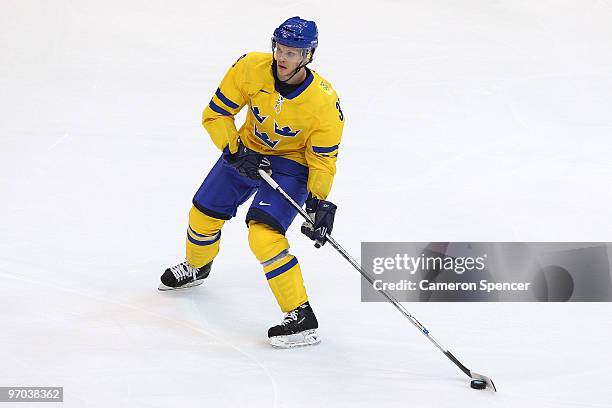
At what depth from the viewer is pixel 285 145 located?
3822 mm

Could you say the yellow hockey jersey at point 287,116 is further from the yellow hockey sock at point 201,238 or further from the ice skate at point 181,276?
the ice skate at point 181,276

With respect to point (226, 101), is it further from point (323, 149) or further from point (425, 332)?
point (425, 332)

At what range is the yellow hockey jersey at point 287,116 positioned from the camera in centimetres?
369

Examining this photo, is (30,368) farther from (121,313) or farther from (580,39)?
(580,39)

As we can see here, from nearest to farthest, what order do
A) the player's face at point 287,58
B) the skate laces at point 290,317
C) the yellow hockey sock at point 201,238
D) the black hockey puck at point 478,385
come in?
1. the black hockey puck at point 478,385
2. the player's face at point 287,58
3. the skate laces at point 290,317
4. the yellow hockey sock at point 201,238

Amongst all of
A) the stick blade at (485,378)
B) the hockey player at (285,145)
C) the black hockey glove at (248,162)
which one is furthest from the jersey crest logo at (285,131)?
the stick blade at (485,378)

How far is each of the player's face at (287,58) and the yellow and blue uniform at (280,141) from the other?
77 mm

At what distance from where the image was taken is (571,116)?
616 cm

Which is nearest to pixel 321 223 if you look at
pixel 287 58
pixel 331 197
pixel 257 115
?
pixel 257 115

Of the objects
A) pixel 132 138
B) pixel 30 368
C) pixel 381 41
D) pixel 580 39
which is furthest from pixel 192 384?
pixel 580 39

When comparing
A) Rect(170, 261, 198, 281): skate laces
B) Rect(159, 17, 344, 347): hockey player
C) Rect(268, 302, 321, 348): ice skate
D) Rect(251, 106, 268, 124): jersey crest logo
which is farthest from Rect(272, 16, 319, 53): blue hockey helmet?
Rect(170, 261, 198, 281): skate laces

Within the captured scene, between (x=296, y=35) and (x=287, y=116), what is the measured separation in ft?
1.02

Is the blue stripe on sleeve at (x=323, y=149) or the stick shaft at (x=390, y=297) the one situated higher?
the blue stripe on sleeve at (x=323, y=149)

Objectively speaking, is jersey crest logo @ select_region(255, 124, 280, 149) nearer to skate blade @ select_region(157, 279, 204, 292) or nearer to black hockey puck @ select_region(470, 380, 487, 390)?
skate blade @ select_region(157, 279, 204, 292)
